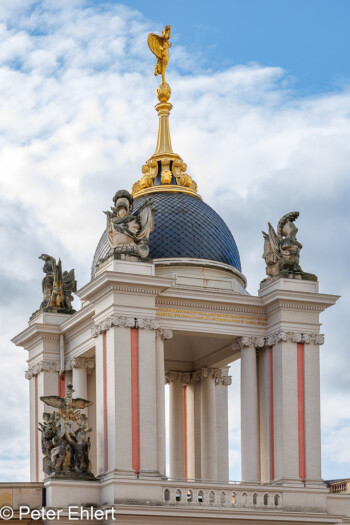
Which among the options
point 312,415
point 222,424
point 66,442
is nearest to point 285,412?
point 312,415

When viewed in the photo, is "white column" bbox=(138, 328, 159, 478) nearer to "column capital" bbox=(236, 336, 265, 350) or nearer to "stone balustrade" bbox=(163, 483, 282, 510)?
"stone balustrade" bbox=(163, 483, 282, 510)

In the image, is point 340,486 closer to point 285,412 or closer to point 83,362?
point 285,412

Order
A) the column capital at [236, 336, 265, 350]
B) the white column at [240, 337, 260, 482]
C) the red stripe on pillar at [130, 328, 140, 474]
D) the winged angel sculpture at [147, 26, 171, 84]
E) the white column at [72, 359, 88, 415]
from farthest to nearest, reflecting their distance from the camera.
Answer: the winged angel sculpture at [147, 26, 171, 84] < the white column at [72, 359, 88, 415] < the column capital at [236, 336, 265, 350] < the white column at [240, 337, 260, 482] < the red stripe on pillar at [130, 328, 140, 474]

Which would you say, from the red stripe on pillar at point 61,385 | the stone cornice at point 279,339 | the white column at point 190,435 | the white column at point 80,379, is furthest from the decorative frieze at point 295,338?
the red stripe on pillar at point 61,385

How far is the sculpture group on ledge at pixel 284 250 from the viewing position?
3550 centimetres

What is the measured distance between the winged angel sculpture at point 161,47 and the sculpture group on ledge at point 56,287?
21.5ft

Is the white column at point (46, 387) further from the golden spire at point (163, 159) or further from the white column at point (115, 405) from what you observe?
the golden spire at point (163, 159)

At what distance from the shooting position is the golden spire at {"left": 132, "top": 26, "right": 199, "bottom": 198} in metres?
38.3

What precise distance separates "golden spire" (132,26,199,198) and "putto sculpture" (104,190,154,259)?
3.73 m

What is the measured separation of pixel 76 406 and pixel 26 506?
9.19 feet

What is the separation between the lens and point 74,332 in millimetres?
36656

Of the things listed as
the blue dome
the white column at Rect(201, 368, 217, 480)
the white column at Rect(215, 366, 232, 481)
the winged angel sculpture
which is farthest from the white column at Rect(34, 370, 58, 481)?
the winged angel sculpture

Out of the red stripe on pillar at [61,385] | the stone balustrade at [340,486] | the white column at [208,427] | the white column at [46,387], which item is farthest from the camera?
the white column at [208,427]

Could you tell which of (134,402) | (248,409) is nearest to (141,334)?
(134,402)
